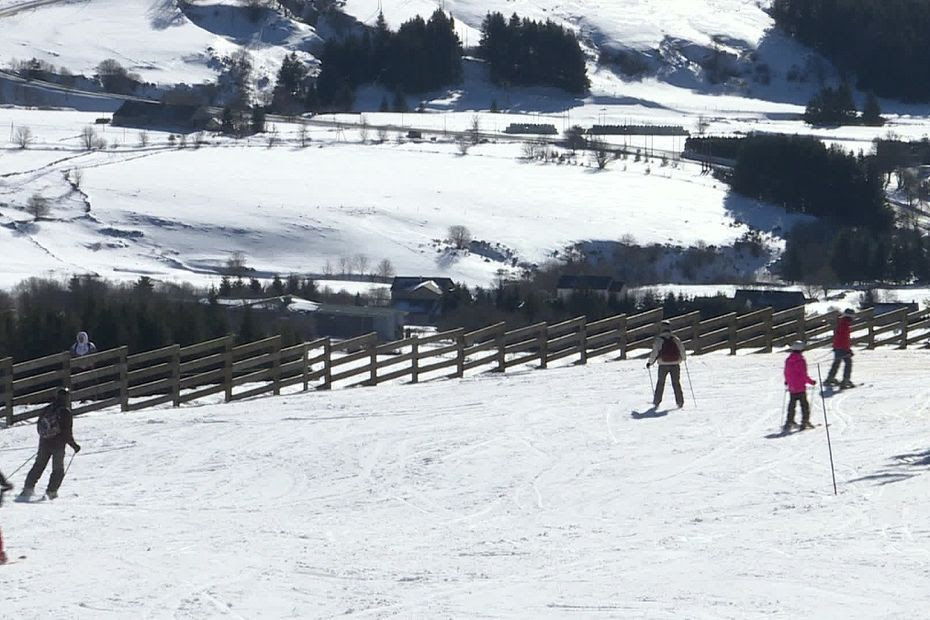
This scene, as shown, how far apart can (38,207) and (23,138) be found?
1950 cm

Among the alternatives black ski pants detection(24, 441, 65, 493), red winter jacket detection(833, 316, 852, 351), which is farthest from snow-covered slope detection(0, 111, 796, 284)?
black ski pants detection(24, 441, 65, 493)

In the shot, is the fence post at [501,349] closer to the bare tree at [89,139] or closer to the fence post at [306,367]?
the fence post at [306,367]

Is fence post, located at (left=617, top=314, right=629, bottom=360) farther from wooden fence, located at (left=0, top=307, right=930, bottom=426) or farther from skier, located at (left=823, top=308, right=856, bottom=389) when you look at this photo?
skier, located at (left=823, top=308, right=856, bottom=389)

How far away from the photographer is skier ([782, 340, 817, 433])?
20.3 metres

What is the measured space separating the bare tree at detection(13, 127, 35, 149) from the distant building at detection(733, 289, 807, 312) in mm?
50081

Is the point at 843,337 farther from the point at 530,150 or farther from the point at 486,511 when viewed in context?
the point at 530,150

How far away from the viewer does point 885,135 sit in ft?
364

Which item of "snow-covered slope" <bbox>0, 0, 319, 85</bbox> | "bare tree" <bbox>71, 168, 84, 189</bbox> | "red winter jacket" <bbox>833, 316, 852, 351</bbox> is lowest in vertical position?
"bare tree" <bbox>71, 168, 84, 189</bbox>

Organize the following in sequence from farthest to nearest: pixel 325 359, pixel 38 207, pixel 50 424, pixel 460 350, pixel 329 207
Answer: pixel 329 207 → pixel 38 207 → pixel 460 350 → pixel 325 359 → pixel 50 424

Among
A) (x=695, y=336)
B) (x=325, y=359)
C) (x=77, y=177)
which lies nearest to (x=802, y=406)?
(x=325, y=359)

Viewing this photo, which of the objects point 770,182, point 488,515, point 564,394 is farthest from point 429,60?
point 488,515

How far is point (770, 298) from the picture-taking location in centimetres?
6125

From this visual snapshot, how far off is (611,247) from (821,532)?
6466cm

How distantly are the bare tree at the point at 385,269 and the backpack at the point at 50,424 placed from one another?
56457 mm
